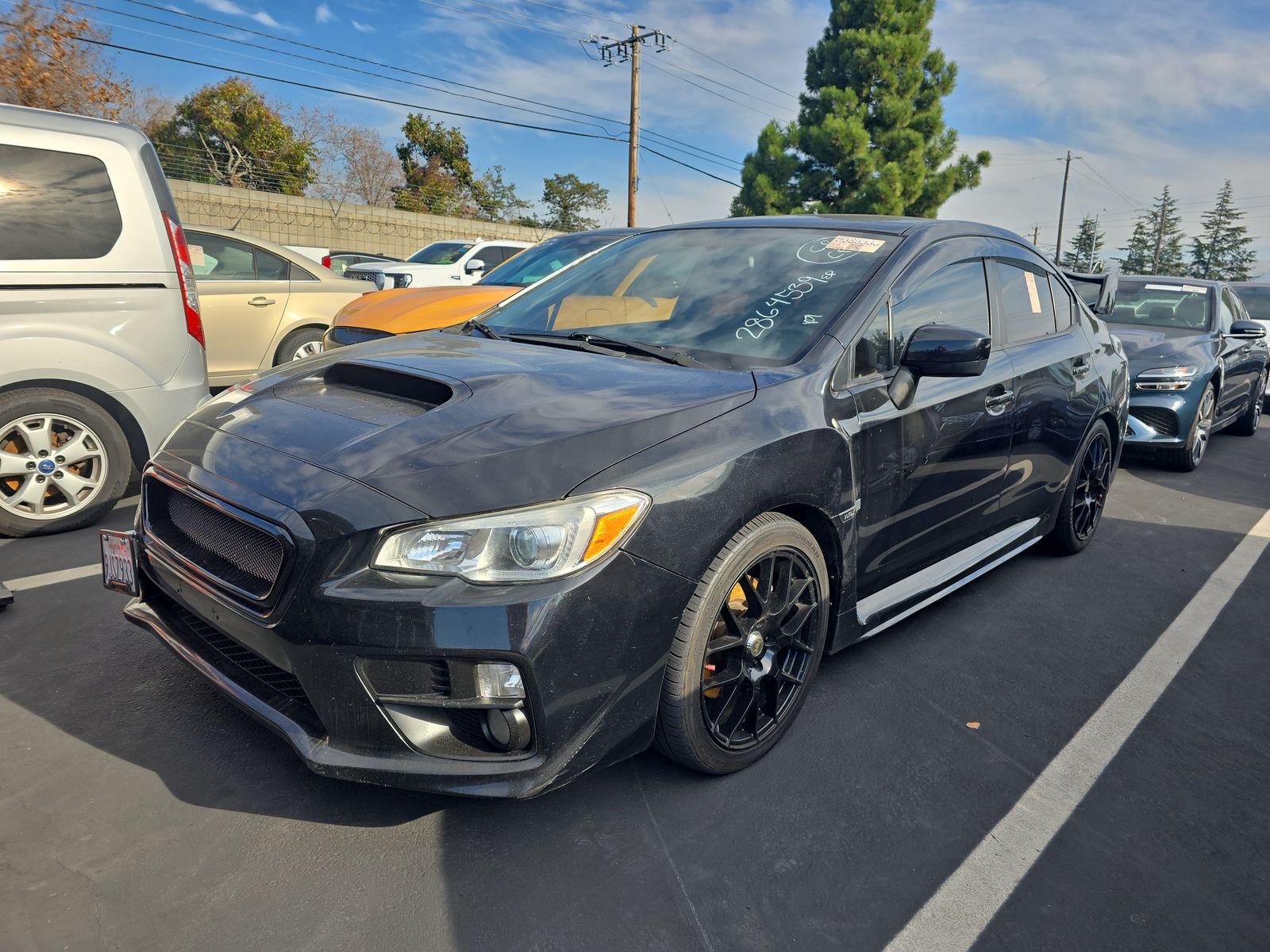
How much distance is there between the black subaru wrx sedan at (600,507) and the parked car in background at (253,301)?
4.32 m

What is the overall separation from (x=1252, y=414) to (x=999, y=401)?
23.9 feet

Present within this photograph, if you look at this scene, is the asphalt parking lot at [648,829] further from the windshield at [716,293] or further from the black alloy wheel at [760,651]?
the windshield at [716,293]

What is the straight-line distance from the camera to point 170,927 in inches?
74.4

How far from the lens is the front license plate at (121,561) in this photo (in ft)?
8.46

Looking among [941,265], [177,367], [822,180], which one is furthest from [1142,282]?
[822,180]

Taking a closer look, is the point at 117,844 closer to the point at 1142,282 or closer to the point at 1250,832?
the point at 1250,832

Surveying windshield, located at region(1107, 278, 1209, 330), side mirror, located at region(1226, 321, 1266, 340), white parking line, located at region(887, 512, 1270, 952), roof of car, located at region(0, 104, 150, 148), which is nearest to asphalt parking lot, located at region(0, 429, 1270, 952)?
white parking line, located at region(887, 512, 1270, 952)

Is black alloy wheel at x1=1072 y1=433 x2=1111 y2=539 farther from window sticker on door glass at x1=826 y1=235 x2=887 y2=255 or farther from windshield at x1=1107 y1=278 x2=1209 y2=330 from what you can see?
windshield at x1=1107 y1=278 x2=1209 y2=330

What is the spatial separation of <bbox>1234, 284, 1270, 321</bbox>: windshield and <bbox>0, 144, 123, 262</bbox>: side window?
12.3 meters

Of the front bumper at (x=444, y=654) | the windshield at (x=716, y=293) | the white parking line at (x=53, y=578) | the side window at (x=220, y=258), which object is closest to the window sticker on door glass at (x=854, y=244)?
the windshield at (x=716, y=293)

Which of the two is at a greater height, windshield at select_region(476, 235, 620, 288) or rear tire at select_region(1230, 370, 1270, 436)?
windshield at select_region(476, 235, 620, 288)

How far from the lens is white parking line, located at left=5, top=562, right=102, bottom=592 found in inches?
147

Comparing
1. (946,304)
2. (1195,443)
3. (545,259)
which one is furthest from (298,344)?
(1195,443)

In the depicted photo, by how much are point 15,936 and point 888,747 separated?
7.35ft
